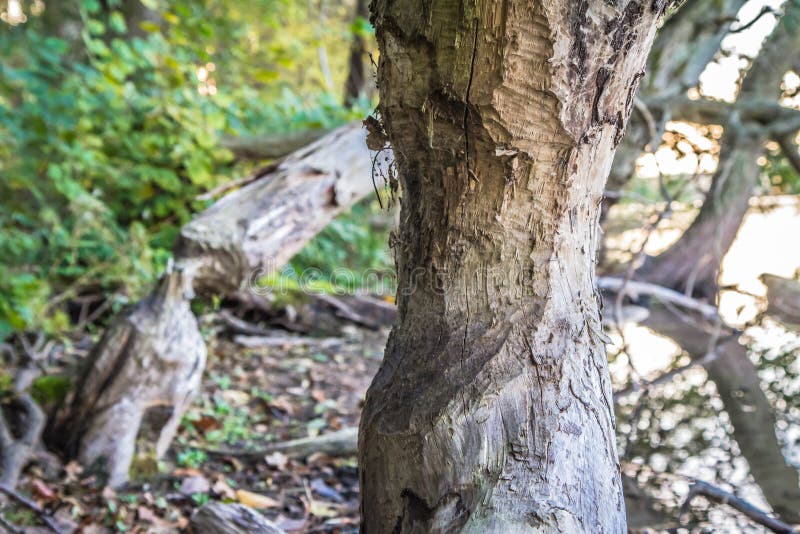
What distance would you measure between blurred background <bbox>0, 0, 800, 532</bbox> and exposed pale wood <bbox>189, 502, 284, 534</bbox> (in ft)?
1.47

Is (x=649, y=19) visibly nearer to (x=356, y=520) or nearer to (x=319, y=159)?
(x=356, y=520)

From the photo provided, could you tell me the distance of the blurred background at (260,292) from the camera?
2.57 meters

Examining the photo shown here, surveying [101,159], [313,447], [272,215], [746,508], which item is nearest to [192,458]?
[313,447]

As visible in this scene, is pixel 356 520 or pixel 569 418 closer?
pixel 569 418

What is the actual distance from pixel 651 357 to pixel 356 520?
3743 mm

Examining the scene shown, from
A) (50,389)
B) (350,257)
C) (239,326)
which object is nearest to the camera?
(50,389)

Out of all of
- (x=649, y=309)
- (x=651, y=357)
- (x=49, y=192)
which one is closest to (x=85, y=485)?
(x=49, y=192)

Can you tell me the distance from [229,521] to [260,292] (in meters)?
3.17

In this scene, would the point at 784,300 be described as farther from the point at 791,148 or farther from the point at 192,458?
the point at 192,458

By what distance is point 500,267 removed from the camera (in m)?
1.22

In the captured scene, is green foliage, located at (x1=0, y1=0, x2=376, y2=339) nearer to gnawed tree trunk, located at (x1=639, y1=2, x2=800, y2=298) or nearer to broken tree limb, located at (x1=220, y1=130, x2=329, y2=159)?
broken tree limb, located at (x1=220, y1=130, x2=329, y2=159)

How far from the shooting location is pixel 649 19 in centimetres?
109

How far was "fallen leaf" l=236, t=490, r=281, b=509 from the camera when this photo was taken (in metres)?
2.39

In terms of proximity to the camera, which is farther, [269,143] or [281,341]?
[269,143]
